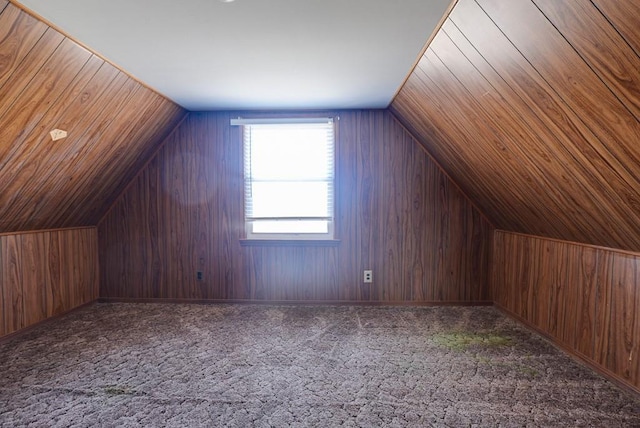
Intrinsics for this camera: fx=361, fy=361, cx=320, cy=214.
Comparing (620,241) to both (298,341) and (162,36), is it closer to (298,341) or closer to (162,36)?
(298,341)

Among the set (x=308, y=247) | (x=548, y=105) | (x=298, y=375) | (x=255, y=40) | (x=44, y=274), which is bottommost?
(x=298, y=375)

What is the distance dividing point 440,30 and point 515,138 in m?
0.73

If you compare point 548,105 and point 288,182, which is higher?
point 548,105

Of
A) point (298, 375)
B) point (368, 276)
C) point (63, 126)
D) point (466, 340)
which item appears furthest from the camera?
point (368, 276)

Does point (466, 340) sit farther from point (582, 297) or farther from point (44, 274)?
point (44, 274)

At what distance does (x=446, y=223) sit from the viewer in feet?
11.7

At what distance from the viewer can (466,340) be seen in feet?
8.96

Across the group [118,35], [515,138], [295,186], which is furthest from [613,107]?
[295,186]

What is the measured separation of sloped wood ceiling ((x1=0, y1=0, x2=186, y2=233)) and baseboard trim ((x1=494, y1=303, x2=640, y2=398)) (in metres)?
3.55

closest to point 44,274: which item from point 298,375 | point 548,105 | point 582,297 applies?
point 298,375

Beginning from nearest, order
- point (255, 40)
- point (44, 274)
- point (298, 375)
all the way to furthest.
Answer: point (255, 40) → point (298, 375) → point (44, 274)

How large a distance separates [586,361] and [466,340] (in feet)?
2.40

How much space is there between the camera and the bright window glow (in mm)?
3648

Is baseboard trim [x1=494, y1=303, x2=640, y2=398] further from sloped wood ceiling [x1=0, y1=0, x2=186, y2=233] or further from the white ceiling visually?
sloped wood ceiling [x1=0, y1=0, x2=186, y2=233]
